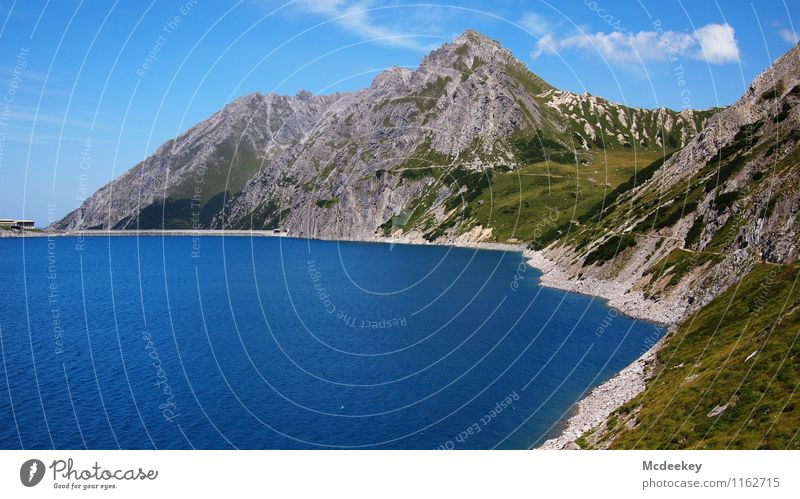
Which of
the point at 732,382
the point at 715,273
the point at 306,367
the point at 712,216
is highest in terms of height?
the point at 712,216

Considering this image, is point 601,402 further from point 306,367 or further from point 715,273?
point 306,367

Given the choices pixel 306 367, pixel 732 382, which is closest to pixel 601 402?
pixel 732 382

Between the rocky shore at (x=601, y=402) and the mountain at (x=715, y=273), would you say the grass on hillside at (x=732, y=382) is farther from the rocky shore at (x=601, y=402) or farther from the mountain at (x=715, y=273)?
the rocky shore at (x=601, y=402)

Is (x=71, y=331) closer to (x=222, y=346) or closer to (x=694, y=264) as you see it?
(x=222, y=346)

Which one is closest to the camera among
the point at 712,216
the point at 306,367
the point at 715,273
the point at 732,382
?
the point at 732,382

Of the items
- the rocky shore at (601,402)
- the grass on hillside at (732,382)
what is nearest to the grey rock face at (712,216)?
the grass on hillside at (732,382)

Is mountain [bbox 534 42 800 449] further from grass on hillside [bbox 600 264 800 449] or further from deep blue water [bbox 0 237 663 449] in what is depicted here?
deep blue water [bbox 0 237 663 449]

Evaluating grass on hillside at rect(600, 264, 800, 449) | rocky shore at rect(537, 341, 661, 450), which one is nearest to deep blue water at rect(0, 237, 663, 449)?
rocky shore at rect(537, 341, 661, 450)

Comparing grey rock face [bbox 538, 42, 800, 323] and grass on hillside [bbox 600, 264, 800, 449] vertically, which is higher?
grey rock face [bbox 538, 42, 800, 323]
